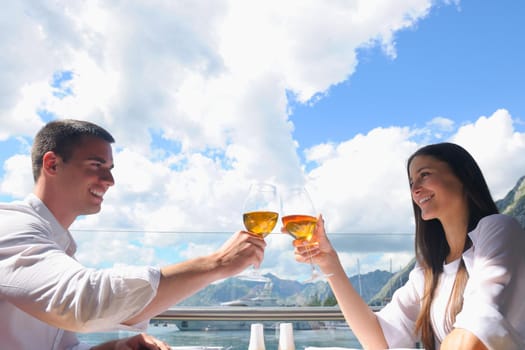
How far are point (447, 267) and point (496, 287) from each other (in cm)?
67

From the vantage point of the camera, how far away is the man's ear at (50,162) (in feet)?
5.67

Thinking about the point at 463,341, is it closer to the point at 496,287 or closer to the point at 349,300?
the point at 496,287

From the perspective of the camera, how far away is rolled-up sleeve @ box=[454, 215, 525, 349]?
4.25 ft

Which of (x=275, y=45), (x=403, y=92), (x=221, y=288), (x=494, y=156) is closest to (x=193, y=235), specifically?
(x=221, y=288)

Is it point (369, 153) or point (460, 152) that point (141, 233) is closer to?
point (460, 152)

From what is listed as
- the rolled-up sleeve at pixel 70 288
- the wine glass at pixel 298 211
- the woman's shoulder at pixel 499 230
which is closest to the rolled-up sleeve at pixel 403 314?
the woman's shoulder at pixel 499 230

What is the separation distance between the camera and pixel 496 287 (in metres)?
1.50

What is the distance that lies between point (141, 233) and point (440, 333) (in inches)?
151

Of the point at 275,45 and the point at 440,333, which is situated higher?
the point at 275,45

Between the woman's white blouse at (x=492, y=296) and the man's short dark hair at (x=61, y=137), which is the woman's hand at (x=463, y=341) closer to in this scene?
the woman's white blouse at (x=492, y=296)

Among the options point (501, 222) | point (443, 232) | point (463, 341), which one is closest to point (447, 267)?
point (443, 232)

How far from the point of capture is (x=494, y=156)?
803 inches

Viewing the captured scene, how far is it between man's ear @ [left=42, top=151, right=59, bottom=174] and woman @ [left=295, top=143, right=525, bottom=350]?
0.98m

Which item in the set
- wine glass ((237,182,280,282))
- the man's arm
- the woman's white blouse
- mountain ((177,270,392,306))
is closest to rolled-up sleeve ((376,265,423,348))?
the woman's white blouse
